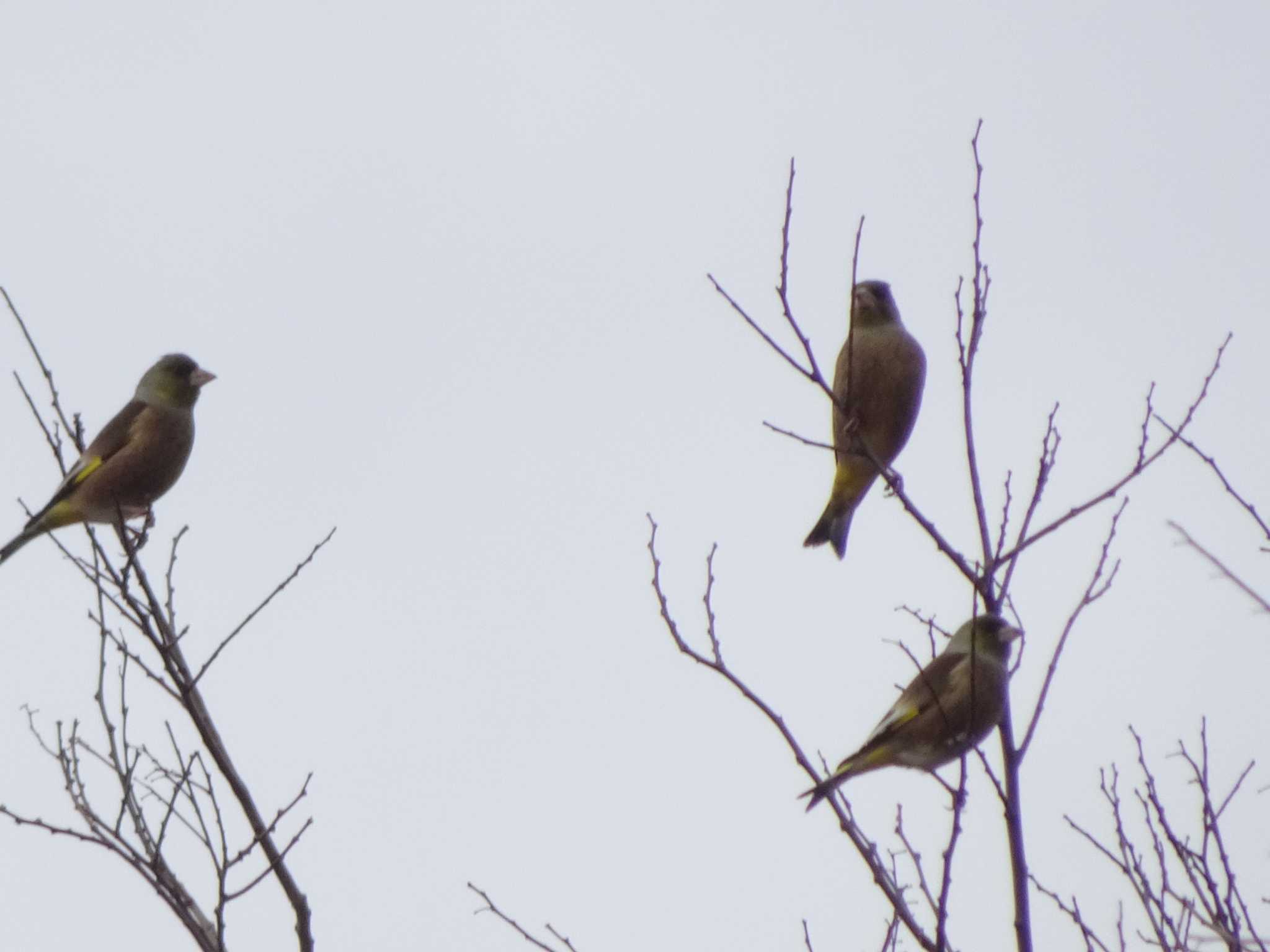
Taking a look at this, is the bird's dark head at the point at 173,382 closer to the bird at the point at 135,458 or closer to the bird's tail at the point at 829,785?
the bird at the point at 135,458

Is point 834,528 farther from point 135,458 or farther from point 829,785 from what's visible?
point 829,785

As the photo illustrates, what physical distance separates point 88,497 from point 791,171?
→ 368 centimetres

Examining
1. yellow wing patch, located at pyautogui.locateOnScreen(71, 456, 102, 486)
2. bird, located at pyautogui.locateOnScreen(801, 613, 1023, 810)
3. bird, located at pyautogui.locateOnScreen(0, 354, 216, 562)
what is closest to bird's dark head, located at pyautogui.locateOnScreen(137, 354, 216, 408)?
bird, located at pyautogui.locateOnScreen(0, 354, 216, 562)

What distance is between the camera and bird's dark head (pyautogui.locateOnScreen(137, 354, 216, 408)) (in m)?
6.77

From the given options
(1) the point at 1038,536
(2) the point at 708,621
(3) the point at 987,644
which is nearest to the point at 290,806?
(2) the point at 708,621

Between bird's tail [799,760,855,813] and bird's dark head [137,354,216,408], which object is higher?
bird's dark head [137,354,216,408]

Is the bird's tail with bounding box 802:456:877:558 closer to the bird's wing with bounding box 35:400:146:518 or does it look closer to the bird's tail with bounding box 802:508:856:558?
the bird's tail with bounding box 802:508:856:558

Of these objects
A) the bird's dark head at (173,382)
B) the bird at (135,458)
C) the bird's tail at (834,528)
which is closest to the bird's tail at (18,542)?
the bird at (135,458)

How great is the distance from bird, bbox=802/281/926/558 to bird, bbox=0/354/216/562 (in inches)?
106

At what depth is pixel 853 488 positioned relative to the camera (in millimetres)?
6906

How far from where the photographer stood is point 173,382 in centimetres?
685

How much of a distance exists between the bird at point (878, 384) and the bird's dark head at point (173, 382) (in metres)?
2.71

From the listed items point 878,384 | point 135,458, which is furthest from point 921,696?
point 135,458

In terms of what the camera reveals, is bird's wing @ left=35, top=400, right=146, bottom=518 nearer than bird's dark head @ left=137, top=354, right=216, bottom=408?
Yes
